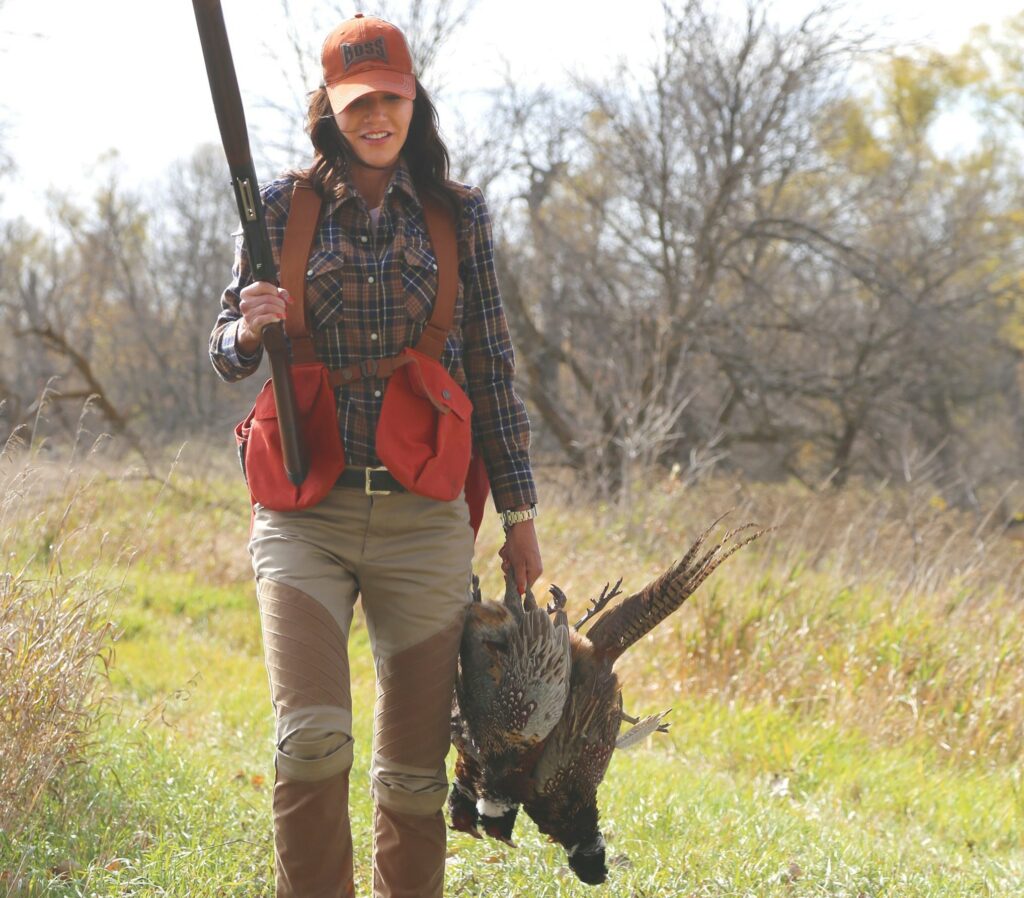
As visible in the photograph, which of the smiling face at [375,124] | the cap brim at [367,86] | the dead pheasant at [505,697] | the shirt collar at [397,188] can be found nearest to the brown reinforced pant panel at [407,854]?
the dead pheasant at [505,697]

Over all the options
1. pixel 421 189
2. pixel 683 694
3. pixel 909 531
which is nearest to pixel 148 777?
pixel 421 189

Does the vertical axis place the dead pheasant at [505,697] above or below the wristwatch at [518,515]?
below

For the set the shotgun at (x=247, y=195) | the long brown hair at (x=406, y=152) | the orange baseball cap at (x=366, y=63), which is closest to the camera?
the shotgun at (x=247, y=195)

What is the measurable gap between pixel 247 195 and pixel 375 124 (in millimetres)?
452

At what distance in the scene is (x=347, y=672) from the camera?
9.28ft

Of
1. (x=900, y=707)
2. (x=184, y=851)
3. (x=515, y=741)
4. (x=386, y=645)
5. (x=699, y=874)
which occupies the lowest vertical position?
(x=900, y=707)

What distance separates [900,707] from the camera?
19.5 feet

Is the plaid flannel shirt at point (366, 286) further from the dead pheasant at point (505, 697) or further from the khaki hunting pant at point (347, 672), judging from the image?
the dead pheasant at point (505, 697)

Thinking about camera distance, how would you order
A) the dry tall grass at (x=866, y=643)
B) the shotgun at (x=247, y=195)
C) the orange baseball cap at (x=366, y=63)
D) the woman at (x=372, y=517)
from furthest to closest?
1. the dry tall grass at (x=866, y=643)
2. the orange baseball cap at (x=366, y=63)
3. the woman at (x=372, y=517)
4. the shotgun at (x=247, y=195)

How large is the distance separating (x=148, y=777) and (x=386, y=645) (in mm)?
1682

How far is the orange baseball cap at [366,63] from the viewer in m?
2.87

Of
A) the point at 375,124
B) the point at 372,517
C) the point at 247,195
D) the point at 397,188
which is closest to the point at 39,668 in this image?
the point at 372,517

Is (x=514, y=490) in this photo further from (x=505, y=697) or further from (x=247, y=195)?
(x=247, y=195)

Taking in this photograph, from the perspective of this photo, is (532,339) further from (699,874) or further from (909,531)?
(699,874)
